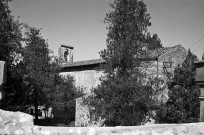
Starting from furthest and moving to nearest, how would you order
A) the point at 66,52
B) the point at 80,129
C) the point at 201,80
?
the point at 66,52, the point at 201,80, the point at 80,129

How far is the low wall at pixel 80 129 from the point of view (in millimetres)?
3949

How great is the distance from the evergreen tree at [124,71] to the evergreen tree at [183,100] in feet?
8.94

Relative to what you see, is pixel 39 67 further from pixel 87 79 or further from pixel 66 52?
pixel 66 52

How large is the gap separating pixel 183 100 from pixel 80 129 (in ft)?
39.7

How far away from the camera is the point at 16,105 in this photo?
10.9 meters

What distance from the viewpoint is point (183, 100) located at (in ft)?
47.3

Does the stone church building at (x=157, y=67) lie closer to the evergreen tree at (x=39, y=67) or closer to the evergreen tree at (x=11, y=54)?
the evergreen tree at (x=39, y=67)

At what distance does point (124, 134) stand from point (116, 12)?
10.2 meters

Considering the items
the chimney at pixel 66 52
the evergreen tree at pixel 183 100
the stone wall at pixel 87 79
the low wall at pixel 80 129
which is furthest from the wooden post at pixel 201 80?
the chimney at pixel 66 52

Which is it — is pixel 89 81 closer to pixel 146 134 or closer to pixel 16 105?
pixel 16 105

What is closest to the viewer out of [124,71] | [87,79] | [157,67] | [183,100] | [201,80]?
[201,80]

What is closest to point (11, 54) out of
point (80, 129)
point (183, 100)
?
point (80, 129)

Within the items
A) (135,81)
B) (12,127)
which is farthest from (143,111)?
(12,127)

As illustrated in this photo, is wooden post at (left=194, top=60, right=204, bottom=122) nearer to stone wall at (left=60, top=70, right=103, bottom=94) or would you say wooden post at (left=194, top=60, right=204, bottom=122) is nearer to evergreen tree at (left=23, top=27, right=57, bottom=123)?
evergreen tree at (left=23, top=27, right=57, bottom=123)
